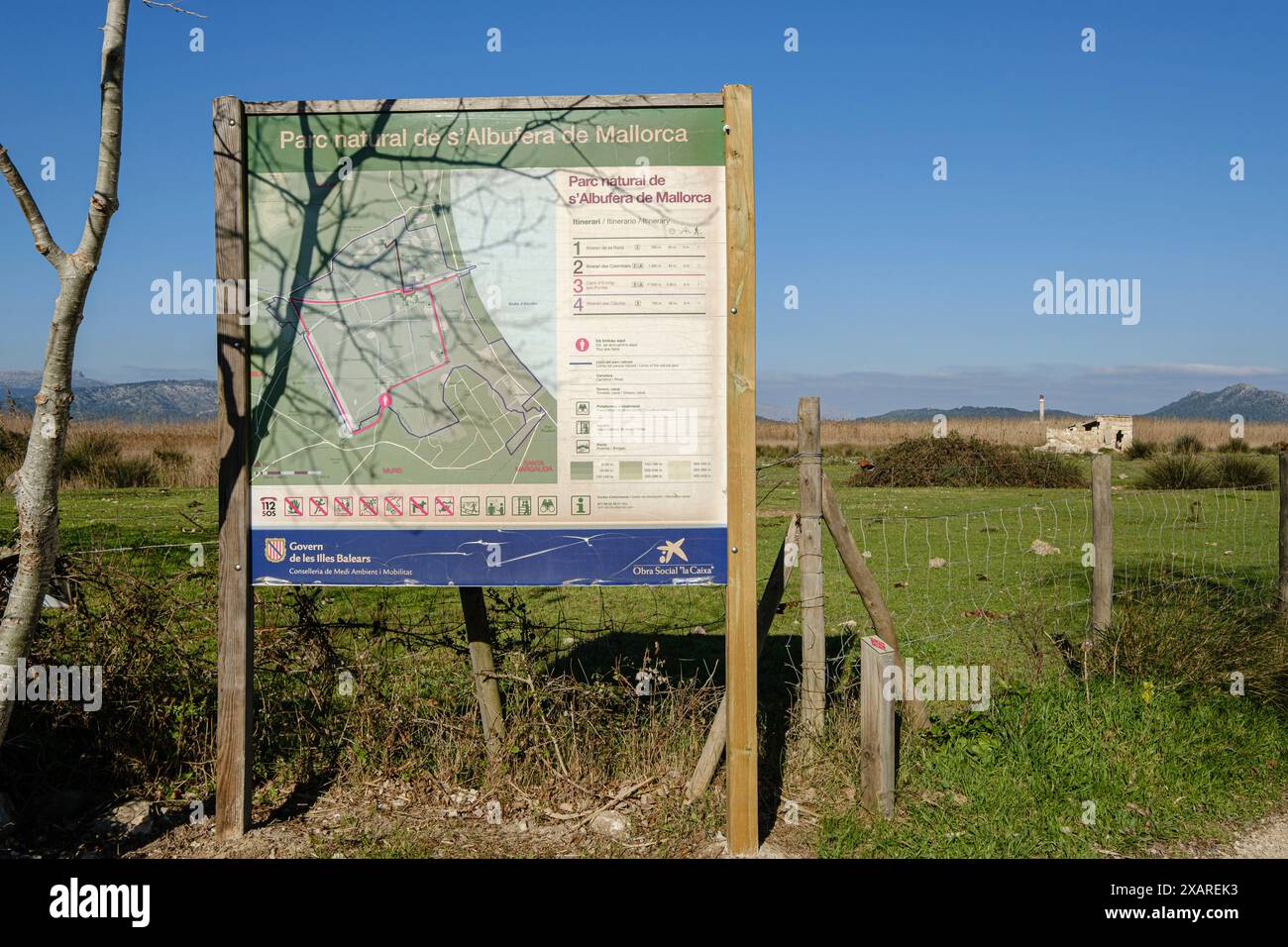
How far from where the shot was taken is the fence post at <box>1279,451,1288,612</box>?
324 inches

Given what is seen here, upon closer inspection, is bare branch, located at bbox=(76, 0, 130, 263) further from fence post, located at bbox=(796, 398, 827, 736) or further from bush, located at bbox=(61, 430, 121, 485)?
bush, located at bbox=(61, 430, 121, 485)

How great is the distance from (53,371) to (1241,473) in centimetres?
2591

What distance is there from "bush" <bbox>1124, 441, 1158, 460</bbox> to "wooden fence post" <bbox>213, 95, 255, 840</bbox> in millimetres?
32924

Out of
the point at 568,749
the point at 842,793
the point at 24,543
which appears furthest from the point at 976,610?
the point at 24,543

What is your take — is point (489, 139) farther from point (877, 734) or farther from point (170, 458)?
point (170, 458)

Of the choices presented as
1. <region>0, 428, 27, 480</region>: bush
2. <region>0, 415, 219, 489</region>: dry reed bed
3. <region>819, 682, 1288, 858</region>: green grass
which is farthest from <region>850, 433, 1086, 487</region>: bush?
<region>819, 682, 1288, 858</region>: green grass

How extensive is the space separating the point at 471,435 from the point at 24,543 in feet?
6.94

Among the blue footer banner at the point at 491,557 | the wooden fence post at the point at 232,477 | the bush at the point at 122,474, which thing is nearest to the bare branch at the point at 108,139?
the wooden fence post at the point at 232,477

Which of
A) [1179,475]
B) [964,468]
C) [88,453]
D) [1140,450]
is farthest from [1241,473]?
[88,453]

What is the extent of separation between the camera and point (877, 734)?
5.22 meters

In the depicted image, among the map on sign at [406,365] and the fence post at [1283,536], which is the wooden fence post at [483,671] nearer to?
the map on sign at [406,365]

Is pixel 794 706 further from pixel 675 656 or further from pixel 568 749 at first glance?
pixel 675 656

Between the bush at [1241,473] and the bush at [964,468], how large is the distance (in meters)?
4.30

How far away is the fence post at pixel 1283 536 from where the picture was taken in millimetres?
8227
